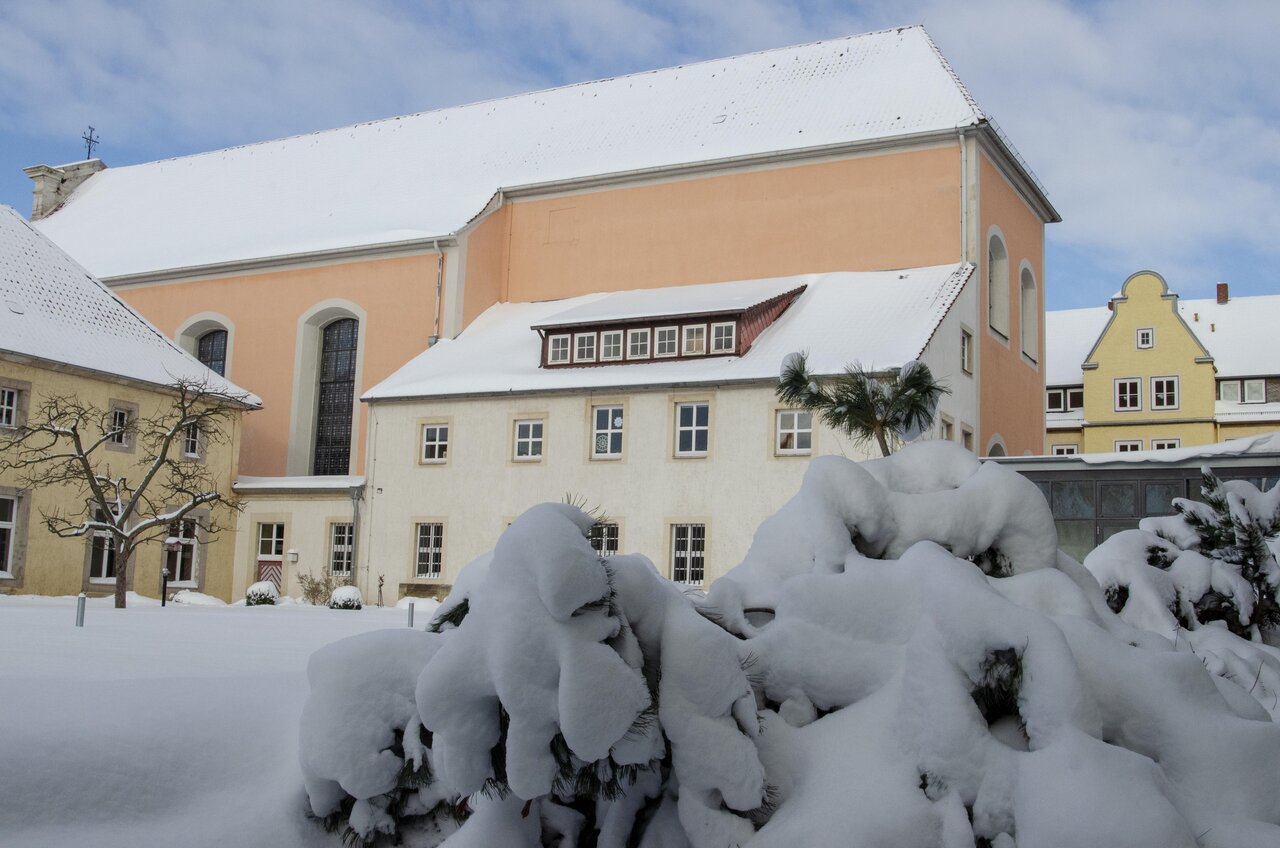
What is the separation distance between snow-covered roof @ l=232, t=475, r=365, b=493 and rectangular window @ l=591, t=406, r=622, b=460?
6.20 metres

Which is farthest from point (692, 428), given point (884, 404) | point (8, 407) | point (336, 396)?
point (8, 407)

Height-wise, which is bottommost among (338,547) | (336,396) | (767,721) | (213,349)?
(338,547)

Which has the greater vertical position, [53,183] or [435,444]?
[53,183]

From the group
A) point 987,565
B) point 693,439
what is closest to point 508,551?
point 987,565

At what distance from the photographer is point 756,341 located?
25.9 m

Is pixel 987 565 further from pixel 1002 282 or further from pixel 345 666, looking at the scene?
pixel 1002 282

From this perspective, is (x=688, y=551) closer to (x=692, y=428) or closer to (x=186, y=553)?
(x=692, y=428)

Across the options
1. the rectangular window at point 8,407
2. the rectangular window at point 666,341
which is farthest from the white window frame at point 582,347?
the rectangular window at point 8,407

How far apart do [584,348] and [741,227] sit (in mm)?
5421

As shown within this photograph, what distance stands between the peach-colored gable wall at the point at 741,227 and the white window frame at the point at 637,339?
12.4 ft

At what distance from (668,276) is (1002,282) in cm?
816

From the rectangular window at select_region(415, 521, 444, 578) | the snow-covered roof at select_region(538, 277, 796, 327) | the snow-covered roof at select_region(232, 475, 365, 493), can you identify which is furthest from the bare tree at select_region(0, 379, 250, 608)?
the snow-covered roof at select_region(538, 277, 796, 327)

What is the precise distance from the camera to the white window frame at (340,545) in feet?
94.9

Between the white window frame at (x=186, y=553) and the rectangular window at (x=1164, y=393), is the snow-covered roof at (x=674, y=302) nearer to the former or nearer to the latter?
the white window frame at (x=186, y=553)
